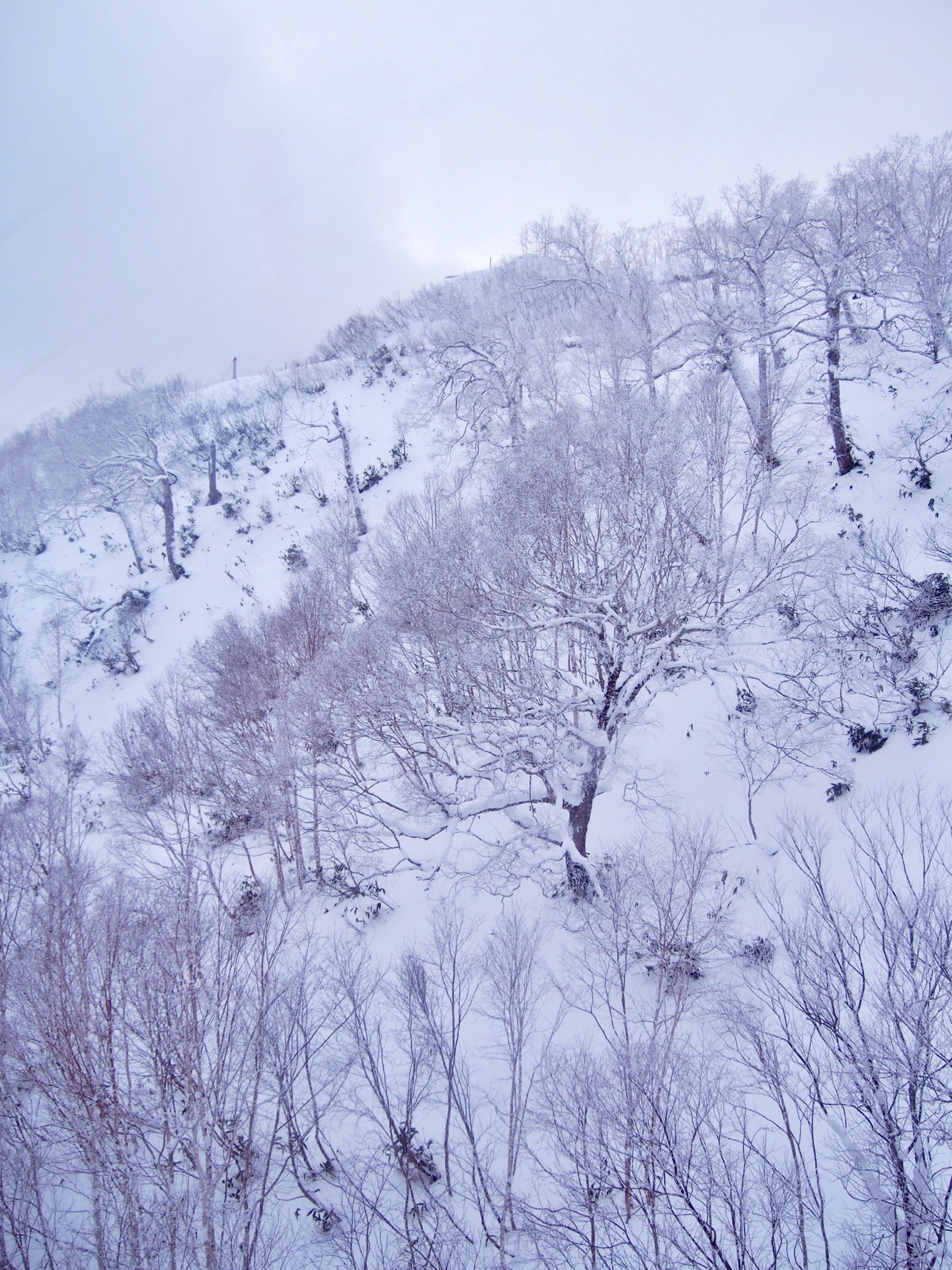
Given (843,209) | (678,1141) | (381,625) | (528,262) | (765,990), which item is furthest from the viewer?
(528,262)

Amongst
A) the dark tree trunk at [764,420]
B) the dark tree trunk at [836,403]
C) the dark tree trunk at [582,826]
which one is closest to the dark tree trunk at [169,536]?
the dark tree trunk at [582,826]

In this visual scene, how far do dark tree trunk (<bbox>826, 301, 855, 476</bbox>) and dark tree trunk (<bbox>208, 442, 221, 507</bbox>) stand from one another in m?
25.1

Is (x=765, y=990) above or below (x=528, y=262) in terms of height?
below

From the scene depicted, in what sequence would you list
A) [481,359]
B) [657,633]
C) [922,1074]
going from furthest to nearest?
[481,359]
[657,633]
[922,1074]

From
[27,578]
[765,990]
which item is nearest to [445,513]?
[765,990]

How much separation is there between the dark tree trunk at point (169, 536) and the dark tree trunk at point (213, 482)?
2.44 m

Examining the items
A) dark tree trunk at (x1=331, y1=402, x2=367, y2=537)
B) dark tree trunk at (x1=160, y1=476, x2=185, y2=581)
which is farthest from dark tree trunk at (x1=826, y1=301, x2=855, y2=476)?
dark tree trunk at (x1=160, y1=476, x2=185, y2=581)

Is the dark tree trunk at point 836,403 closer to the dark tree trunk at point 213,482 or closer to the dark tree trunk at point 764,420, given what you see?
the dark tree trunk at point 764,420

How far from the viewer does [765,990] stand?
7.79m

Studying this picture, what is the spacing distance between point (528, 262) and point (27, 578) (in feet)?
91.2

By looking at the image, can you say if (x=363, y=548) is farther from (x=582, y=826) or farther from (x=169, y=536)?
(x=582, y=826)

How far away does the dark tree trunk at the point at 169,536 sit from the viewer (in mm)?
23891

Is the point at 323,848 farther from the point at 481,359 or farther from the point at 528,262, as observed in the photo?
the point at 528,262

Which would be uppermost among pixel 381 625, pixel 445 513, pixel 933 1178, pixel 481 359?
pixel 481 359
